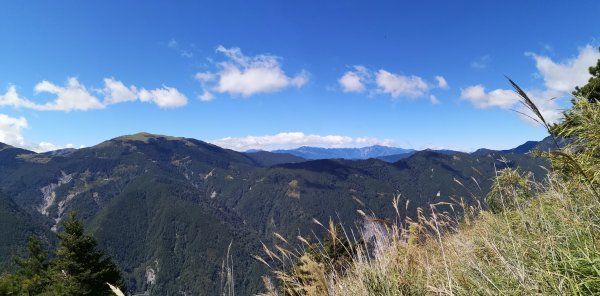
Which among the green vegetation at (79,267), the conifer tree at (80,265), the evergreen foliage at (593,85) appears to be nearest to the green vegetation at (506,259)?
the evergreen foliage at (593,85)

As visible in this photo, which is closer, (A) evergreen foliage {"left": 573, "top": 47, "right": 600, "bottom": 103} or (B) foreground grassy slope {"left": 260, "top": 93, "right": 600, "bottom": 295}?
(B) foreground grassy slope {"left": 260, "top": 93, "right": 600, "bottom": 295}

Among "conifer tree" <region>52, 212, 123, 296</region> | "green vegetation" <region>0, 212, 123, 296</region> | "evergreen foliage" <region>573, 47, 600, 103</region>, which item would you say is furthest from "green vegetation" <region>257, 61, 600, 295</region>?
"conifer tree" <region>52, 212, 123, 296</region>

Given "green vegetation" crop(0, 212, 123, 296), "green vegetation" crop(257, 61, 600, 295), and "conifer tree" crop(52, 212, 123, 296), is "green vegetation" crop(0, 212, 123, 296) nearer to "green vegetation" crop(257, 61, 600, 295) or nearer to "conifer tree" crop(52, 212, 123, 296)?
"conifer tree" crop(52, 212, 123, 296)

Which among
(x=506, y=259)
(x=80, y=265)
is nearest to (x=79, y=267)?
(x=80, y=265)

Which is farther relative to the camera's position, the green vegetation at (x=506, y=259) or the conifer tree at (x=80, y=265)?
the conifer tree at (x=80, y=265)

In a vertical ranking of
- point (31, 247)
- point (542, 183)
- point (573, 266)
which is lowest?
point (31, 247)

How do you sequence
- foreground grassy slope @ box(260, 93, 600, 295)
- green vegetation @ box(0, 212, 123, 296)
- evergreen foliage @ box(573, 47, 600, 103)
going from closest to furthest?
foreground grassy slope @ box(260, 93, 600, 295) → evergreen foliage @ box(573, 47, 600, 103) → green vegetation @ box(0, 212, 123, 296)

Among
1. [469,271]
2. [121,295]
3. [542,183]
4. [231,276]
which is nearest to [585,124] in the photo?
[542,183]

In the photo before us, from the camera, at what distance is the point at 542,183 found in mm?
5273

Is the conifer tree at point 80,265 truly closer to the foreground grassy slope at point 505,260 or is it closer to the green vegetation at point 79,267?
the green vegetation at point 79,267

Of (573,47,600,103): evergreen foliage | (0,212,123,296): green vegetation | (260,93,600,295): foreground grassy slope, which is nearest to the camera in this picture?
(260,93,600,295): foreground grassy slope

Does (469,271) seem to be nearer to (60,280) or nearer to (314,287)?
(314,287)

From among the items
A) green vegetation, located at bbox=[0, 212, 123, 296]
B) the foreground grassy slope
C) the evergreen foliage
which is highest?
the evergreen foliage

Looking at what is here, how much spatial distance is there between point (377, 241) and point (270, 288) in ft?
4.25
